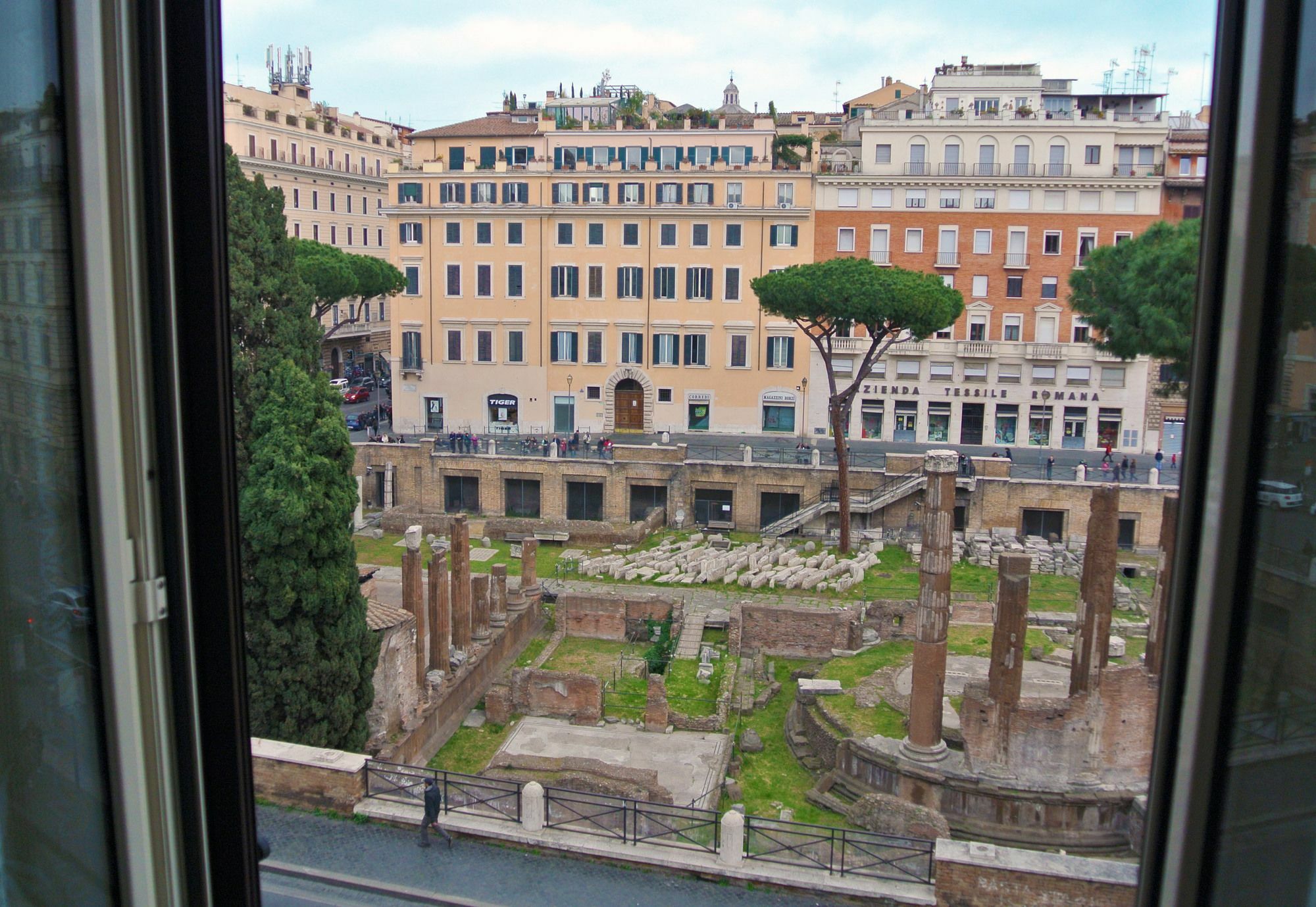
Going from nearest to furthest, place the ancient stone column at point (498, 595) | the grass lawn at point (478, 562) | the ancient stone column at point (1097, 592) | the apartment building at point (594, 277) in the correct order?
the ancient stone column at point (1097, 592)
the ancient stone column at point (498, 595)
the grass lawn at point (478, 562)
the apartment building at point (594, 277)

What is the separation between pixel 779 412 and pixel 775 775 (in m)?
14.7

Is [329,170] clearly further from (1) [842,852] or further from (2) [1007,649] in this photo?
(1) [842,852]

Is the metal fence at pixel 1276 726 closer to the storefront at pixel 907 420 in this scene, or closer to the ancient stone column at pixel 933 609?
the ancient stone column at pixel 933 609

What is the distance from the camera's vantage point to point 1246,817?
1.22 meters

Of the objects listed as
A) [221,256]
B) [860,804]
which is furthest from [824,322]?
[221,256]

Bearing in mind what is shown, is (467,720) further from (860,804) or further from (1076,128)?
(1076,128)

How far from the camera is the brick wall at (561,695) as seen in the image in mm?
11711

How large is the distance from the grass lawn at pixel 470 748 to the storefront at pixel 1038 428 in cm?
1612

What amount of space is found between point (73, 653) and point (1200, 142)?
25961 millimetres

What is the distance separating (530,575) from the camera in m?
15.3

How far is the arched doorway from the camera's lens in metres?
25.1

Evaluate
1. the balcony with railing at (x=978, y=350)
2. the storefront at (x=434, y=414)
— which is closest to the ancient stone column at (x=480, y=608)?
the storefront at (x=434, y=414)

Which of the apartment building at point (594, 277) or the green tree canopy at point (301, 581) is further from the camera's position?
the apartment building at point (594, 277)

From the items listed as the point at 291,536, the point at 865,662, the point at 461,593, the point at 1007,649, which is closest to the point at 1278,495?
the point at 291,536
